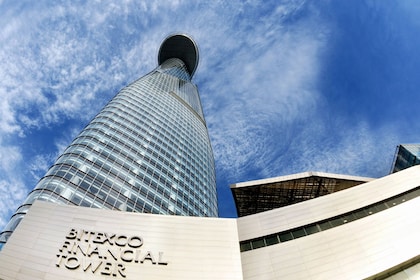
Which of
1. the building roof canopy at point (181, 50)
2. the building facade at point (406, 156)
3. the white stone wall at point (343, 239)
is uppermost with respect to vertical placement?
the building roof canopy at point (181, 50)

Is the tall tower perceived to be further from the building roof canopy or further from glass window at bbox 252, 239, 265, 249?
the building roof canopy

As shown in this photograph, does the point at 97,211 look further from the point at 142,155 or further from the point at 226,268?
the point at 142,155

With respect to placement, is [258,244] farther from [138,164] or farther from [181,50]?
[181,50]

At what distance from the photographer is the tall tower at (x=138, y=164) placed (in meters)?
43.2

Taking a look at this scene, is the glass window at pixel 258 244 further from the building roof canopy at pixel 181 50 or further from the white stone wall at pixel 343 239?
the building roof canopy at pixel 181 50

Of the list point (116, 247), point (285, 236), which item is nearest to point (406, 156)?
point (285, 236)

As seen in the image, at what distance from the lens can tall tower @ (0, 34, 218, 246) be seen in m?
43.2

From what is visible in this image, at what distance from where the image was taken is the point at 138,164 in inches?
2229

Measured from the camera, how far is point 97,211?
91.8 feet

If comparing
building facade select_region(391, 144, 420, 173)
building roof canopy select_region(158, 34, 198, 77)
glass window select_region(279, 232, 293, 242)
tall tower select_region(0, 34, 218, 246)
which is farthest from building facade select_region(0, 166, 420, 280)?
building roof canopy select_region(158, 34, 198, 77)

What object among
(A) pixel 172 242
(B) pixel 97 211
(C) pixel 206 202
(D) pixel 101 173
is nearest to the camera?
(A) pixel 172 242

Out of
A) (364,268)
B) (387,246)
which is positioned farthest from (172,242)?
(387,246)

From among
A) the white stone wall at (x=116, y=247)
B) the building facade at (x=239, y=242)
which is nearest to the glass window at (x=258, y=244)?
the building facade at (x=239, y=242)

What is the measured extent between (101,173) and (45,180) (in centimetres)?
808
